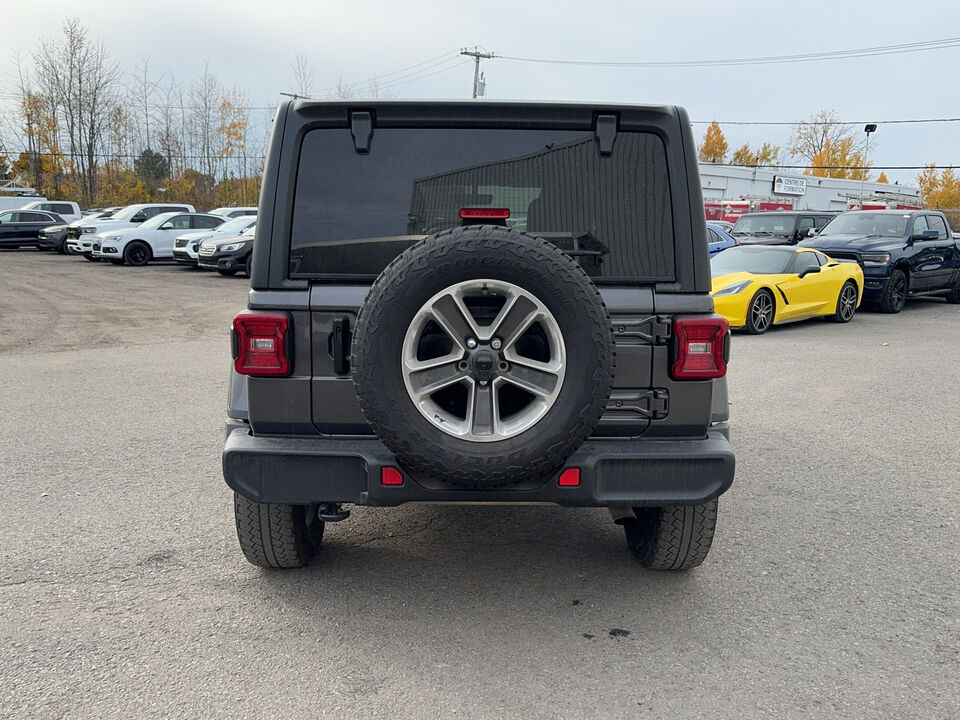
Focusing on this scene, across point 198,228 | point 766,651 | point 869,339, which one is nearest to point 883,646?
point 766,651

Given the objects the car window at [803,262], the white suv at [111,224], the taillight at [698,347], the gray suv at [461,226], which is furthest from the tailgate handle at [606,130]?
the white suv at [111,224]

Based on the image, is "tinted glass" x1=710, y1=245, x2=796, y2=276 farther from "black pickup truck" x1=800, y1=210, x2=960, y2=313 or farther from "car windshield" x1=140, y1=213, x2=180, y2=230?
"car windshield" x1=140, y1=213, x2=180, y2=230

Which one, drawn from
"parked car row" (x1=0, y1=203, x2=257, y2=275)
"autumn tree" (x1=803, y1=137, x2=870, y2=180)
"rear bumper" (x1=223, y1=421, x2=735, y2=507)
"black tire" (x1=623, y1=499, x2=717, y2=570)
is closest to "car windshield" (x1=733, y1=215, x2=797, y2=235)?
"parked car row" (x1=0, y1=203, x2=257, y2=275)

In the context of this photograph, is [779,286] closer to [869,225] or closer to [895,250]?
[895,250]

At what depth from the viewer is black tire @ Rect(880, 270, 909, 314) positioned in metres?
16.2

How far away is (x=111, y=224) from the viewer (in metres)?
27.2

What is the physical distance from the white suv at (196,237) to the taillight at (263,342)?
68.3 ft

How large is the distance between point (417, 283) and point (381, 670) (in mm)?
1400

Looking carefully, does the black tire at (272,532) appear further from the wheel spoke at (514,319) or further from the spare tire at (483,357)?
the wheel spoke at (514,319)

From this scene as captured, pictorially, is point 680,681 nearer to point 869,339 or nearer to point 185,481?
point 185,481

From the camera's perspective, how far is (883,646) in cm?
338

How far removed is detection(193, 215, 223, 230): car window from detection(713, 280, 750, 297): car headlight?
1761 cm

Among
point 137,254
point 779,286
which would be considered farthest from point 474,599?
point 137,254

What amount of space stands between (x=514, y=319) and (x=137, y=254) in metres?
24.6
